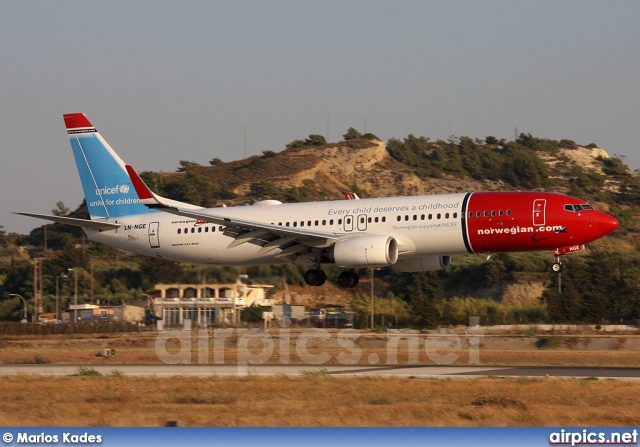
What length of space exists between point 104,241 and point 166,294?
6262mm

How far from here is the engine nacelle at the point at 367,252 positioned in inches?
1522

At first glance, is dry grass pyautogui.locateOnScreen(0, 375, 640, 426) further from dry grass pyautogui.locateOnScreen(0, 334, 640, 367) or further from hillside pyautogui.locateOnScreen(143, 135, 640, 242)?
hillside pyautogui.locateOnScreen(143, 135, 640, 242)

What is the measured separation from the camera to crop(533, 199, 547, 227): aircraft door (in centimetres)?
3800

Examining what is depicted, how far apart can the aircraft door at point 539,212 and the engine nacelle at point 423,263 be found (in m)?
5.63

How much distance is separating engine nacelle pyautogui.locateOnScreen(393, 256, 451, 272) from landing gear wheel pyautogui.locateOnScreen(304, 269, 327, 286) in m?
3.54

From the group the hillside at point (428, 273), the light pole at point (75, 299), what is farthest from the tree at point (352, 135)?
the light pole at point (75, 299)

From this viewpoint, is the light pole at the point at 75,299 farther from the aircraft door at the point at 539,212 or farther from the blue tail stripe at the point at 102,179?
the aircraft door at the point at 539,212

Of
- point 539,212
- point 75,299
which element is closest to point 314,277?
point 539,212

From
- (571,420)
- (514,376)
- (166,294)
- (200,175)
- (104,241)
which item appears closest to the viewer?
(571,420)

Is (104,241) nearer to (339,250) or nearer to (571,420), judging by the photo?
(339,250)

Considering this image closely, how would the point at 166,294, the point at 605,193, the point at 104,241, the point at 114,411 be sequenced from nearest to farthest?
the point at 114,411
the point at 166,294
the point at 104,241
the point at 605,193

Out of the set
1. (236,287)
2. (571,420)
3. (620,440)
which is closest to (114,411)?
(571,420)

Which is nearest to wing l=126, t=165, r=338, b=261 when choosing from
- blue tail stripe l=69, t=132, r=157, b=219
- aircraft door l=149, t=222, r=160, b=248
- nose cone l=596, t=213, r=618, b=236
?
aircraft door l=149, t=222, r=160, b=248

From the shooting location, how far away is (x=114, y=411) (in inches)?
858
